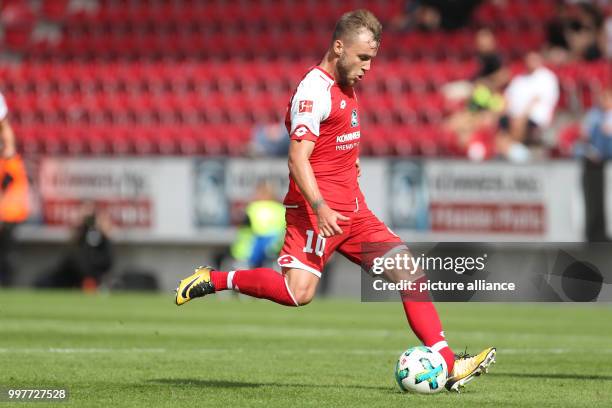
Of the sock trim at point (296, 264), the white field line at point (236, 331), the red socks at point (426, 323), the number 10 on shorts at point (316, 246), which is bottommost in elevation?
the white field line at point (236, 331)

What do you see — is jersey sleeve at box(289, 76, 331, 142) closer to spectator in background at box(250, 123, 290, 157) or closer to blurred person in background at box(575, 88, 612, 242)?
blurred person in background at box(575, 88, 612, 242)

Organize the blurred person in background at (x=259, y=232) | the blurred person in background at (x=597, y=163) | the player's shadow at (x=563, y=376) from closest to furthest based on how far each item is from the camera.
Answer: the player's shadow at (x=563, y=376), the blurred person in background at (x=597, y=163), the blurred person in background at (x=259, y=232)

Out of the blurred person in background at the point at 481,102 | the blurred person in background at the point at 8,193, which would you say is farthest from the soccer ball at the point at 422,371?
the blurred person in background at the point at 481,102

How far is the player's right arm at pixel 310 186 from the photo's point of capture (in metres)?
6.77

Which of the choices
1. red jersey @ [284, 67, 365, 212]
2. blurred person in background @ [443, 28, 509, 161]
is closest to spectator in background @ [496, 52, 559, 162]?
blurred person in background @ [443, 28, 509, 161]

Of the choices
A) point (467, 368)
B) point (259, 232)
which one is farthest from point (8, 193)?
point (467, 368)

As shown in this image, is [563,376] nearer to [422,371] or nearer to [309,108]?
[422,371]

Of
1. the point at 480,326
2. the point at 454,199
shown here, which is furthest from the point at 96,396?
the point at 454,199

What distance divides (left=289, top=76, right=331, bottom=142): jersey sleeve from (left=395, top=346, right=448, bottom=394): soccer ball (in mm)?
1318

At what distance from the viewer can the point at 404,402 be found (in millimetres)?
6805

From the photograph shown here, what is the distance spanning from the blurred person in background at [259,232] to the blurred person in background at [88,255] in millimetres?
1827

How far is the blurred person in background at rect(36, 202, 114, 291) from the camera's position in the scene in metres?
18.3

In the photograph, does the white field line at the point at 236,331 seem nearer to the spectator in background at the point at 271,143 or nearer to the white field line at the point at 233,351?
the white field line at the point at 233,351

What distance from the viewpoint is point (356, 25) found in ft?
23.4
